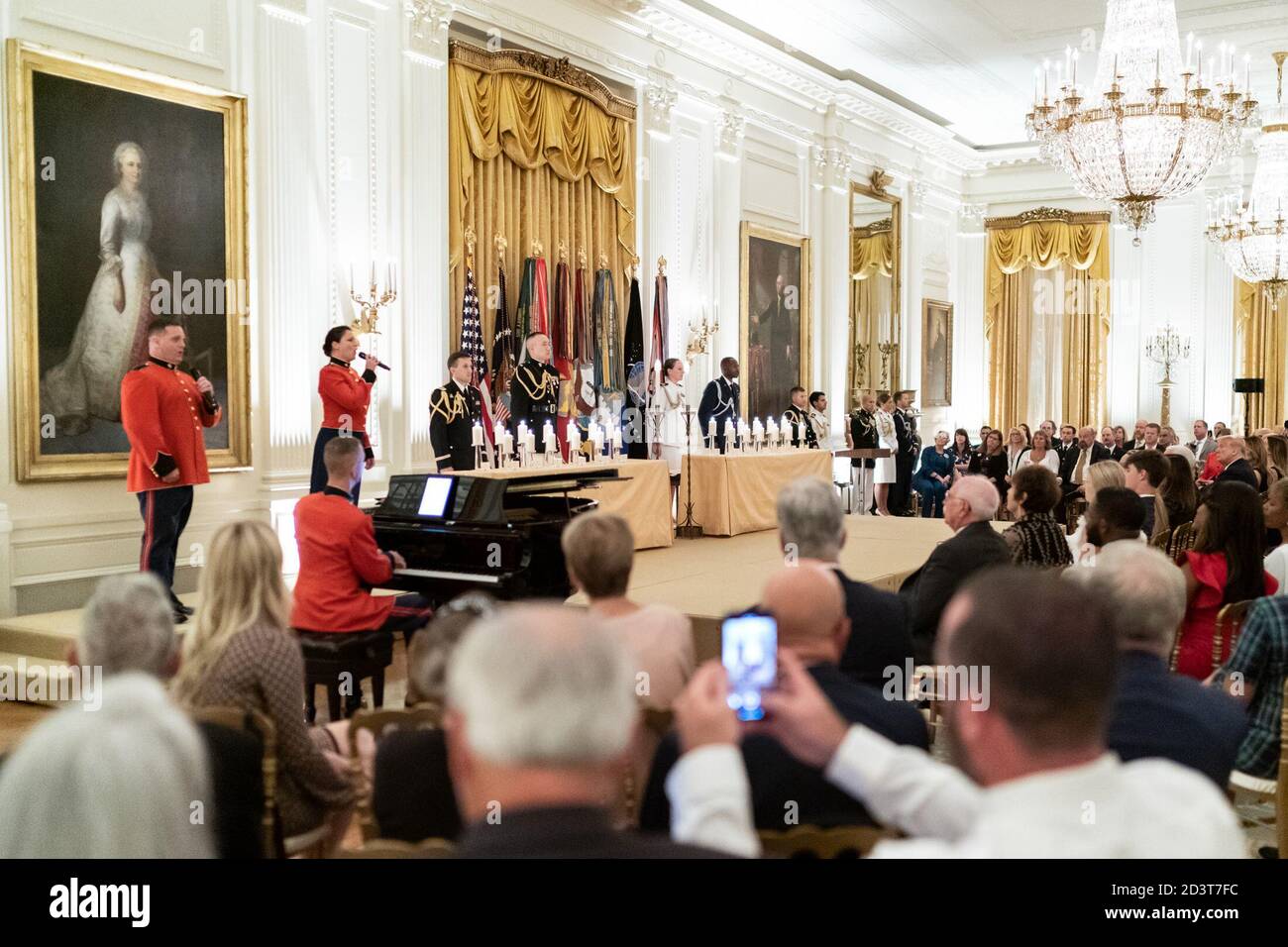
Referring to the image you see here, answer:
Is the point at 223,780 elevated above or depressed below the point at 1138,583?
below

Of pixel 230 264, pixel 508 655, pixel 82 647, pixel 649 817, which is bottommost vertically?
pixel 649 817

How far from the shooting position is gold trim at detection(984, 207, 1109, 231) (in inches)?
709

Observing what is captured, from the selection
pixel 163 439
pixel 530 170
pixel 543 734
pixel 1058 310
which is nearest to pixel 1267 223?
pixel 1058 310

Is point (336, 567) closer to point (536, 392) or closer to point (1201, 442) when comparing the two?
point (536, 392)

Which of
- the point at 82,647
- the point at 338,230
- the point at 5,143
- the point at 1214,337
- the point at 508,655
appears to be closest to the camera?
the point at 508,655

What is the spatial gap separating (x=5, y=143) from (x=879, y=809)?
20.9 ft

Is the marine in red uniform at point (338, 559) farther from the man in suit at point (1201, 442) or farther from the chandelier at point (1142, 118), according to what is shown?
the man in suit at point (1201, 442)

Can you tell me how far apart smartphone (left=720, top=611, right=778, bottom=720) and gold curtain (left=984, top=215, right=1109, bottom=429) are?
1744cm

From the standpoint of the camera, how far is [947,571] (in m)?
4.57

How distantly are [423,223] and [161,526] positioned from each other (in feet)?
12.2

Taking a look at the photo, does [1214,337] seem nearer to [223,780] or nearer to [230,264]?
[230,264]

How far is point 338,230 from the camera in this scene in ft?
27.6

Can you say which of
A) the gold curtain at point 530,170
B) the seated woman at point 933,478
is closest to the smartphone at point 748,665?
the gold curtain at point 530,170
